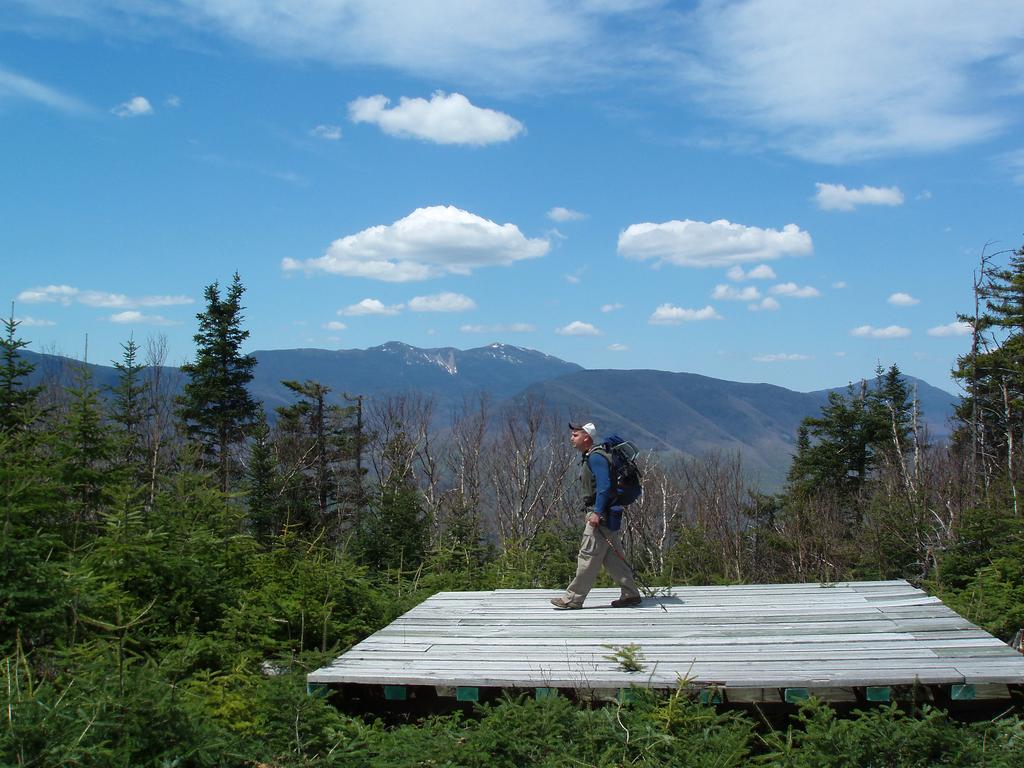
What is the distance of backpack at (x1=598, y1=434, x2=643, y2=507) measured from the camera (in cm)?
795

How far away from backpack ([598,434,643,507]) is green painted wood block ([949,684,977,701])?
314cm

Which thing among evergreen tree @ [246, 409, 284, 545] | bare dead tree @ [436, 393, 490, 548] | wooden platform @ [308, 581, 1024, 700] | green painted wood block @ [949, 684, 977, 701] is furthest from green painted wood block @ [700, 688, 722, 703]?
bare dead tree @ [436, 393, 490, 548]

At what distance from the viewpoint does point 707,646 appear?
6.41m

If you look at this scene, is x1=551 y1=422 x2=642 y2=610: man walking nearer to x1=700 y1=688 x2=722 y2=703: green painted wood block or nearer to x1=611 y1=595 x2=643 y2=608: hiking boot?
x1=611 y1=595 x2=643 y2=608: hiking boot

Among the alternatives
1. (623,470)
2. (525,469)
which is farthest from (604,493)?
(525,469)

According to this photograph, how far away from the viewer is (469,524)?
13.4 meters

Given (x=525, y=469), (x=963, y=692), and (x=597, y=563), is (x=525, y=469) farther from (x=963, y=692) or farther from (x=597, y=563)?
(x=963, y=692)

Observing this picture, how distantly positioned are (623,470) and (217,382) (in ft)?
112

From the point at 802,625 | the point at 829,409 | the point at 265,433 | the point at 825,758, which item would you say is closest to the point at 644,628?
the point at 802,625

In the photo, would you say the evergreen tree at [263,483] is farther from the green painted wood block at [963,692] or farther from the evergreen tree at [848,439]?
the evergreen tree at [848,439]

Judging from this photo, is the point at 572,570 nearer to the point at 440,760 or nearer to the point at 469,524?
the point at 469,524

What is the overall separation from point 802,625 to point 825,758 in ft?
9.24

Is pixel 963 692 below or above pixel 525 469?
above

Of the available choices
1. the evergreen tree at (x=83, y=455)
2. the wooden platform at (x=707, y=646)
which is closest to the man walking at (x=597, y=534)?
the wooden platform at (x=707, y=646)
